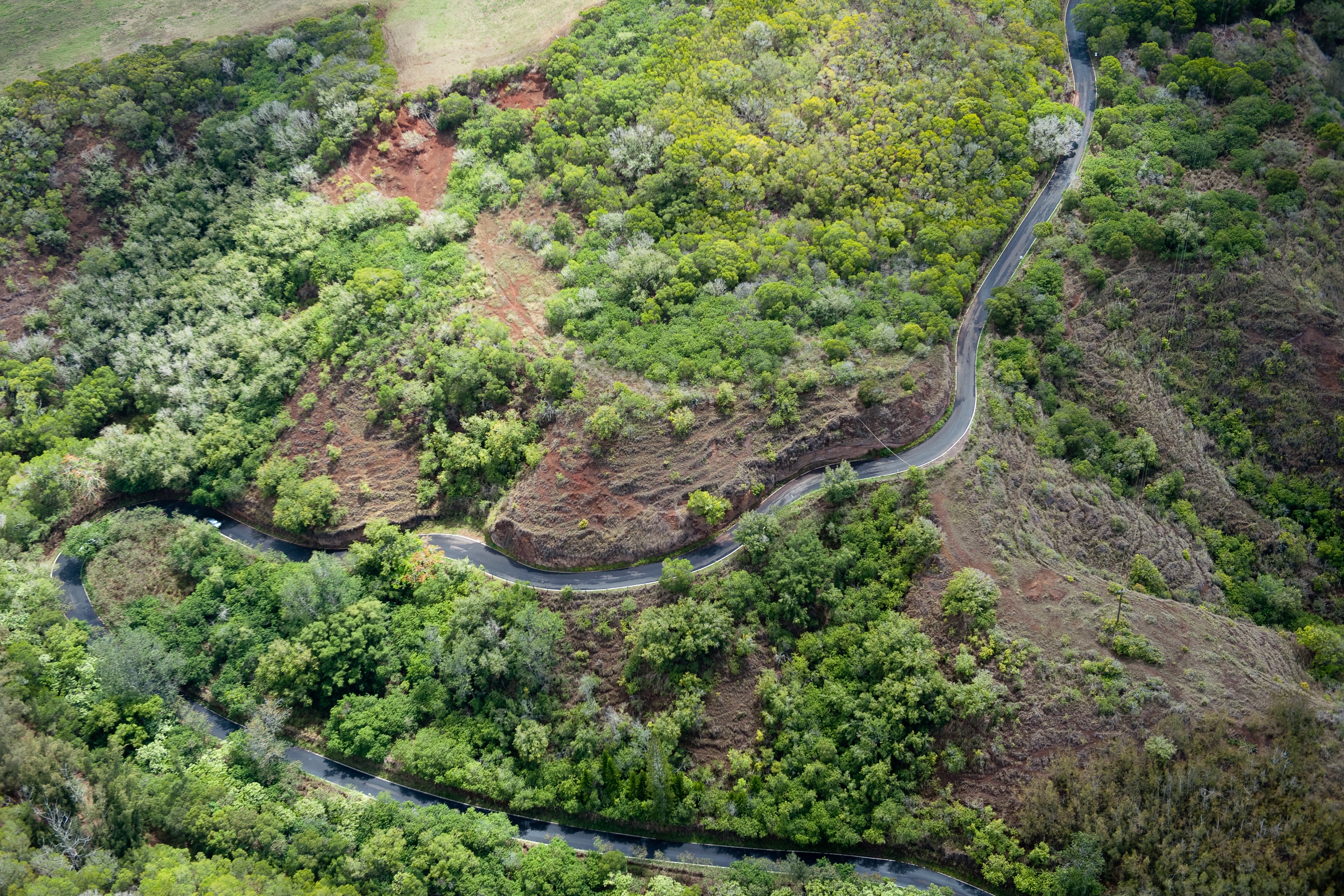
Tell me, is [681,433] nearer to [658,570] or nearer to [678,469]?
[678,469]

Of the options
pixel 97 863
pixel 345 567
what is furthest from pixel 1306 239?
pixel 97 863

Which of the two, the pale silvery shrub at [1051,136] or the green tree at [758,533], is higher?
the pale silvery shrub at [1051,136]

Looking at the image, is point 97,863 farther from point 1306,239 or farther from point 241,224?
point 1306,239

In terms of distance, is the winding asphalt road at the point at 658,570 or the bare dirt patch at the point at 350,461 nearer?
the winding asphalt road at the point at 658,570

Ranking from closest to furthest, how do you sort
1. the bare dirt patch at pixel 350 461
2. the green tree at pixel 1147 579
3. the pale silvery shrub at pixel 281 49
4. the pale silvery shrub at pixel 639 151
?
the green tree at pixel 1147 579 → the bare dirt patch at pixel 350 461 → the pale silvery shrub at pixel 639 151 → the pale silvery shrub at pixel 281 49

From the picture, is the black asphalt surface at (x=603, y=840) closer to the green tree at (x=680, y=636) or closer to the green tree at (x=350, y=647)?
the green tree at (x=350, y=647)

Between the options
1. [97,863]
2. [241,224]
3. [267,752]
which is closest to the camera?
[97,863]

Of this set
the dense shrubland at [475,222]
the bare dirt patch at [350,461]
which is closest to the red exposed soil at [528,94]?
the dense shrubland at [475,222]
